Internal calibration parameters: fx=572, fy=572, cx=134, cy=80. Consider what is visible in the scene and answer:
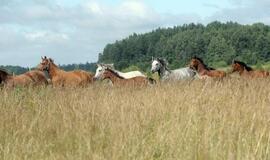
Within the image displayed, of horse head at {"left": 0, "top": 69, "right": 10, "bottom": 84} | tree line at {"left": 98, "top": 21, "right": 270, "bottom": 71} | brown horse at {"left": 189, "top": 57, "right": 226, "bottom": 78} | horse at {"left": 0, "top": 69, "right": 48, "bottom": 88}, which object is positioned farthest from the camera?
tree line at {"left": 98, "top": 21, "right": 270, "bottom": 71}

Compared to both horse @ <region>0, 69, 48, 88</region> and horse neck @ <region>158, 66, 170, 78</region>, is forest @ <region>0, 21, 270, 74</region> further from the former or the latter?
horse @ <region>0, 69, 48, 88</region>

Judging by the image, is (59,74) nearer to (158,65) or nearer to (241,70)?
(158,65)

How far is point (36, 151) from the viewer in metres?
5.32

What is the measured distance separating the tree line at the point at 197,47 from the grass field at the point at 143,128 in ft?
288

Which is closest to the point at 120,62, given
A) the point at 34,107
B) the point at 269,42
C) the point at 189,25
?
the point at 269,42

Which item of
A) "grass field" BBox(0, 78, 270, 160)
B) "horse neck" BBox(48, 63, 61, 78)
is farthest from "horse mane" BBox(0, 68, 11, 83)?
"grass field" BBox(0, 78, 270, 160)

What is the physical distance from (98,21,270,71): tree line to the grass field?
87.8 m

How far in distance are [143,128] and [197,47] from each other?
352 ft

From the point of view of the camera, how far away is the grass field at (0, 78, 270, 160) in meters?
5.11

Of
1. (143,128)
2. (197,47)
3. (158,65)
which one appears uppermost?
(197,47)

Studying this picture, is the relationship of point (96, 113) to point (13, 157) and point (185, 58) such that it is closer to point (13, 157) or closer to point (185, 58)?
point (13, 157)

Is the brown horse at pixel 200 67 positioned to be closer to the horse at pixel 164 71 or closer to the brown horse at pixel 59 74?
the horse at pixel 164 71

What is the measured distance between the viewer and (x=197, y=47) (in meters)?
112

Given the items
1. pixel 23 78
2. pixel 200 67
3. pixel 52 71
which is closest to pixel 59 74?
pixel 52 71
